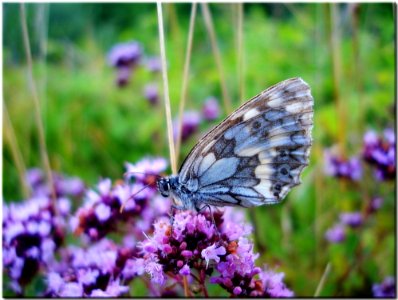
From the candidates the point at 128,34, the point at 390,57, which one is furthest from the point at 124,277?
the point at 128,34

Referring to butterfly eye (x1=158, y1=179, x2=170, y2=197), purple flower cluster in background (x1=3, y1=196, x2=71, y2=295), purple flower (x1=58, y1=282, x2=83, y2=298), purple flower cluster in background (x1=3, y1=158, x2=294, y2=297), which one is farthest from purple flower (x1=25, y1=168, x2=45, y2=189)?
butterfly eye (x1=158, y1=179, x2=170, y2=197)

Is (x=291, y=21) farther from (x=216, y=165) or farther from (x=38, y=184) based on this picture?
(x=216, y=165)

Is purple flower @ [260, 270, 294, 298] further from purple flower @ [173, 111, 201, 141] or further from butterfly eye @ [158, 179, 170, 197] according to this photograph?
purple flower @ [173, 111, 201, 141]

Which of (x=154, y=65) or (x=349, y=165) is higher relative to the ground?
(x=154, y=65)

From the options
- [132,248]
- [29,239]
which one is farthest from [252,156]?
[29,239]

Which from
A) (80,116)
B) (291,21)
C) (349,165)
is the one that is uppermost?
(291,21)

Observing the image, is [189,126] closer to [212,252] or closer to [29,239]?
[29,239]

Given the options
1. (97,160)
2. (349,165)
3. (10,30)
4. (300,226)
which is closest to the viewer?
(10,30)
